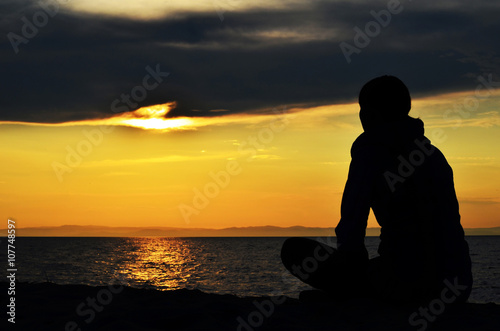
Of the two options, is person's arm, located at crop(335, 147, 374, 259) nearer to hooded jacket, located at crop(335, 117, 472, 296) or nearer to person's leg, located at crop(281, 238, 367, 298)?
hooded jacket, located at crop(335, 117, 472, 296)

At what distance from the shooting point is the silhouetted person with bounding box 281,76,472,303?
451 cm

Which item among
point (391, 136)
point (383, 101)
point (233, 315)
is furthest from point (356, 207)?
point (233, 315)

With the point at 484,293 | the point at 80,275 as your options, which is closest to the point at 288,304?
the point at 484,293

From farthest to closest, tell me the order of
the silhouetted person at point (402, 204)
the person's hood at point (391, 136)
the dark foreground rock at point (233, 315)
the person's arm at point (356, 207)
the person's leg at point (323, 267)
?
1. the person's leg at point (323, 267)
2. the dark foreground rock at point (233, 315)
3. the person's hood at point (391, 136)
4. the silhouetted person at point (402, 204)
5. the person's arm at point (356, 207)

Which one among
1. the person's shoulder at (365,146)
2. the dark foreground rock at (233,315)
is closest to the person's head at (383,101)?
the person's shoulder at (365,146)

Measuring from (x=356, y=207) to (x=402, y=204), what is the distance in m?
0.52

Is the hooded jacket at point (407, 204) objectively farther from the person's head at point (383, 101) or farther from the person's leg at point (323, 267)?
the person's leg at point (323, 267)

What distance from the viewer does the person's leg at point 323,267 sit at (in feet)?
16.9

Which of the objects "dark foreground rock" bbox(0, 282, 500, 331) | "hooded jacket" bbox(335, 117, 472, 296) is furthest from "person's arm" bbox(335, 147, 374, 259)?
"dark foreground rock" bbox(0, 282, 500, 331)

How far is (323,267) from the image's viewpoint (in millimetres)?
5215

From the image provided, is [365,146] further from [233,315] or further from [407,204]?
[233,315]

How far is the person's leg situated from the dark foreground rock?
0.19 metres

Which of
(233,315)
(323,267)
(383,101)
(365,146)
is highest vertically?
(383,101)

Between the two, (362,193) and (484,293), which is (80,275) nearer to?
(484,293)
